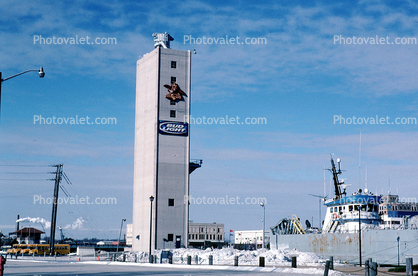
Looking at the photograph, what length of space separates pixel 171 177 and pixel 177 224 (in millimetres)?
7363

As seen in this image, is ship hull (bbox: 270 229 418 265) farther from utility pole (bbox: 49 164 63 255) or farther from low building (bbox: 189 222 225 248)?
low building (bbox: 189 222 225 248)

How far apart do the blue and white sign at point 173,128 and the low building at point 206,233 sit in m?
101

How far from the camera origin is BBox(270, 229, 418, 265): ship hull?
54969mm

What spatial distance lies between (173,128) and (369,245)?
34.0m

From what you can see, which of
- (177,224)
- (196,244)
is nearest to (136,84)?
(177,224)

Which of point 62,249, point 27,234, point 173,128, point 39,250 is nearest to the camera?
point 173,128

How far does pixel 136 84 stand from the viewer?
83.0 metres

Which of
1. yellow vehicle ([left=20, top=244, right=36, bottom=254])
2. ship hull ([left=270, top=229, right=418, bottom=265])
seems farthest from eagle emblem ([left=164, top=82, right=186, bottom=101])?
yellow vehicle ([left=20, top=244, right=36, bottom=254])

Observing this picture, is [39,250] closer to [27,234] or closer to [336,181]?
[27,234]

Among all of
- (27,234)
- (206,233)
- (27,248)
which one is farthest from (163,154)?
(206,233)

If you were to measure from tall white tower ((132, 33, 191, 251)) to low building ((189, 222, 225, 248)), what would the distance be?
98.4 meters

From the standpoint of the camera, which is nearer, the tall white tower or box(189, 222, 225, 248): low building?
the tall white tower

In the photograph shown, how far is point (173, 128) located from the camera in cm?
7656

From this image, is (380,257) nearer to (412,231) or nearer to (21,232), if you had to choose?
(412,231)
